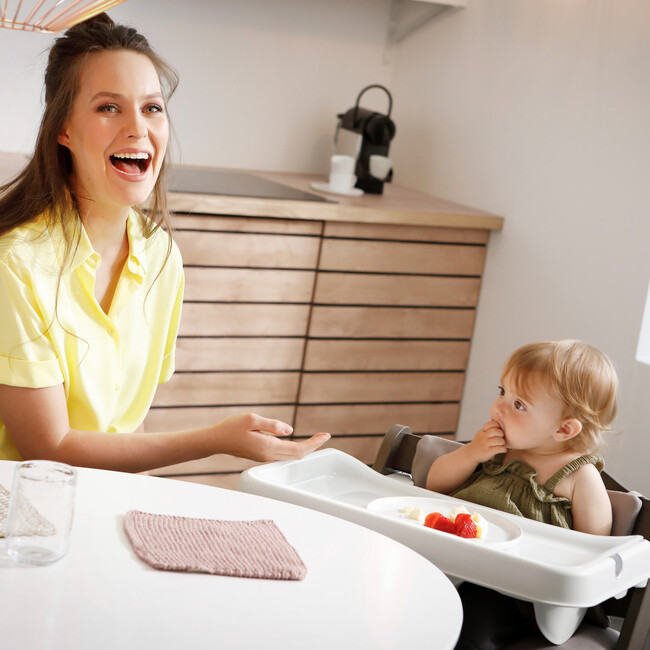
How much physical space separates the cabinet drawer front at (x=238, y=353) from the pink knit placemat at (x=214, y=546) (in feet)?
5.63

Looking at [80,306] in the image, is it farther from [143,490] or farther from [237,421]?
[143,490]

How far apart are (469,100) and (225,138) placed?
942 mm

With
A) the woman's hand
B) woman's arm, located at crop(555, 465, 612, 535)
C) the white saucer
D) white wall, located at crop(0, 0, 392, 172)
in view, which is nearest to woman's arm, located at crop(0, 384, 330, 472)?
the woman's hand

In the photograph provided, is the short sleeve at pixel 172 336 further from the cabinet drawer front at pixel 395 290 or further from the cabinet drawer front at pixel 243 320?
the cabinet drawer front at pixel 395 290

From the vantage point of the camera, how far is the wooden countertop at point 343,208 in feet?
8.97

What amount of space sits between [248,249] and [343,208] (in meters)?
0.33

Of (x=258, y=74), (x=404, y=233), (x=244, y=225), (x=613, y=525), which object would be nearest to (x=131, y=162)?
(x=613, y=525)

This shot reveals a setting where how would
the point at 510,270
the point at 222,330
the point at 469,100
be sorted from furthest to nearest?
the point at 469,100 → the point at 510,270 → the point at 222,330

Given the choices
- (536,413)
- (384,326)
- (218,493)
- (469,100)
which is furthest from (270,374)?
(218,493)

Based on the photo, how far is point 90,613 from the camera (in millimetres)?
917

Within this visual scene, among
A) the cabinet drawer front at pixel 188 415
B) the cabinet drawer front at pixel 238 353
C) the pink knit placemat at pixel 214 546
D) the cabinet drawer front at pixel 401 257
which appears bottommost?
the cabinet drawer front at pixel 188 415

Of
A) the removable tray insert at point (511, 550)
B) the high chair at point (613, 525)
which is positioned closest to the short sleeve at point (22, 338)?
the removable tray insert at point (511, 550)

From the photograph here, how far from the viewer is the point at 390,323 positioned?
10.4 ft

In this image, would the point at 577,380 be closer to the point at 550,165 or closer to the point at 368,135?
the point at 550,165
